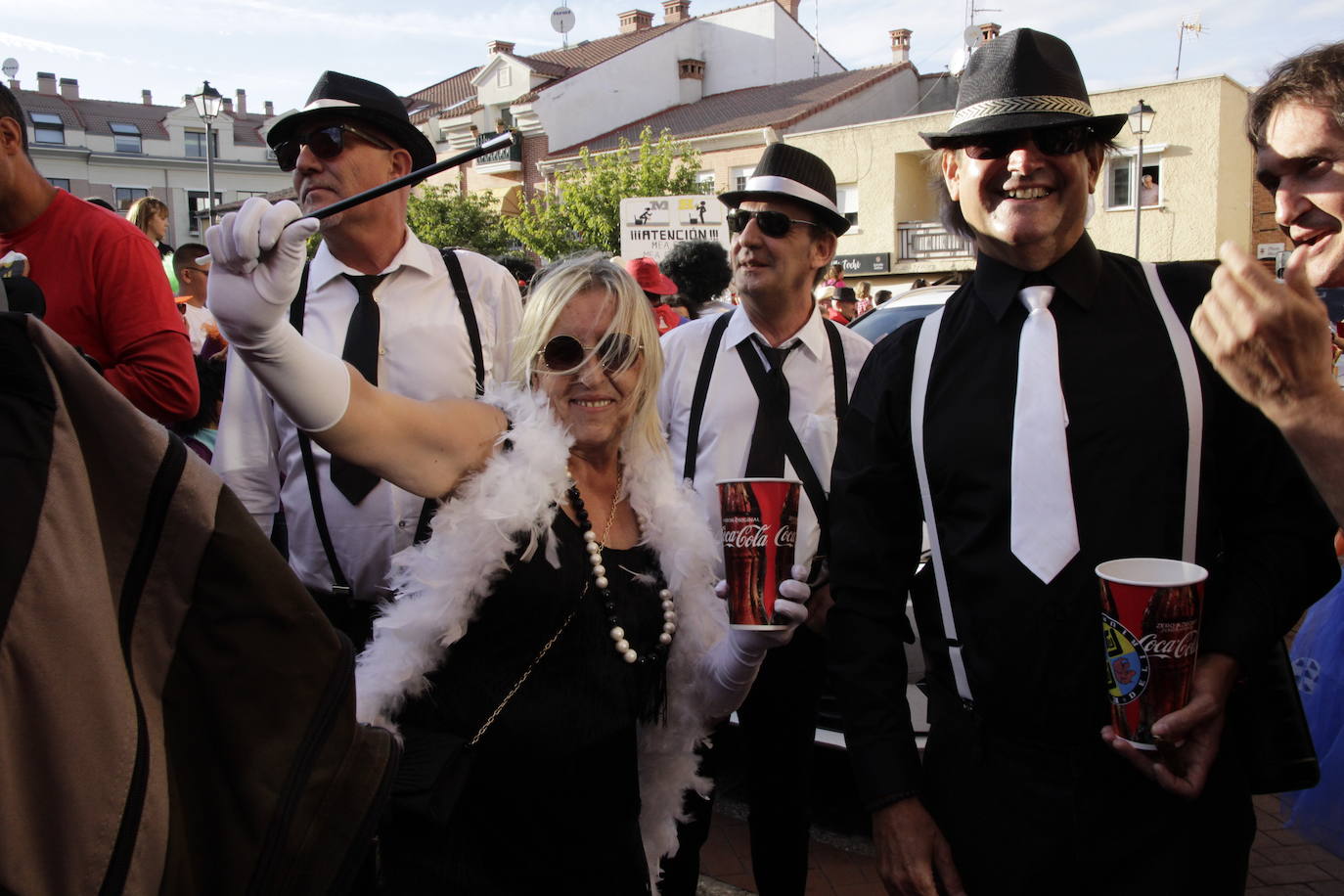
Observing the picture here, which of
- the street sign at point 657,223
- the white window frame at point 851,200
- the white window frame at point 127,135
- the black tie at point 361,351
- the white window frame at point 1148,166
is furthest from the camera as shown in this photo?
the white window frame at point 127,135

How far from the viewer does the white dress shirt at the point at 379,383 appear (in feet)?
8.66

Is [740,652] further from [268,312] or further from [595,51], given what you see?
[595,51]

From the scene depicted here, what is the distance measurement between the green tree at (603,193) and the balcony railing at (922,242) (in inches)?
233

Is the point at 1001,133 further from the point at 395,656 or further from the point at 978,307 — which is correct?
the point at 395,656

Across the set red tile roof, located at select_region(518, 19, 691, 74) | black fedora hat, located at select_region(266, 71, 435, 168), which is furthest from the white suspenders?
red tile roof, located at select_region(518, 19, 691, 74)

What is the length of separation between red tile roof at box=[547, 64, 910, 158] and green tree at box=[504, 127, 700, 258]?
7.74 ft

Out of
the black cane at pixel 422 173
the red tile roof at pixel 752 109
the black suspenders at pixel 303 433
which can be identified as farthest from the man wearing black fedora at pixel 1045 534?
the red tile roof at pixel 752 109

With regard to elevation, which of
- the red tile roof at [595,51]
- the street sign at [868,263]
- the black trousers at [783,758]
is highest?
the red tile roof at [595,51]

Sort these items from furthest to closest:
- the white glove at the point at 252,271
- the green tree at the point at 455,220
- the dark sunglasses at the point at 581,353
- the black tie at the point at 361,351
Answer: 1. the green tree at the point at 455,220
2. the black tie at the point at 361,351
3. the dark sunglasses at the point at 581,353
4. the white glove at the point at 252,271

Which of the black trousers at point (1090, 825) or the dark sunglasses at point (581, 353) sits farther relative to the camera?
the dark sunglasses at point (581, 353)

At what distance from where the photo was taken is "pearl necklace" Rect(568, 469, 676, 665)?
2068 mm

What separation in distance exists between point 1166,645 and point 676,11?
3990 centimetres

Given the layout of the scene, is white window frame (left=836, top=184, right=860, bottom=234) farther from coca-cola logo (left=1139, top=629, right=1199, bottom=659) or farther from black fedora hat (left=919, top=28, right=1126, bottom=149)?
coca-cola logo (left=1139, top=629, right=1199, bottom=659)

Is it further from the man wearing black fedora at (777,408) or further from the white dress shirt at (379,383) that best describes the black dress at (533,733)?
the man wearing black fedora at (777,408)
